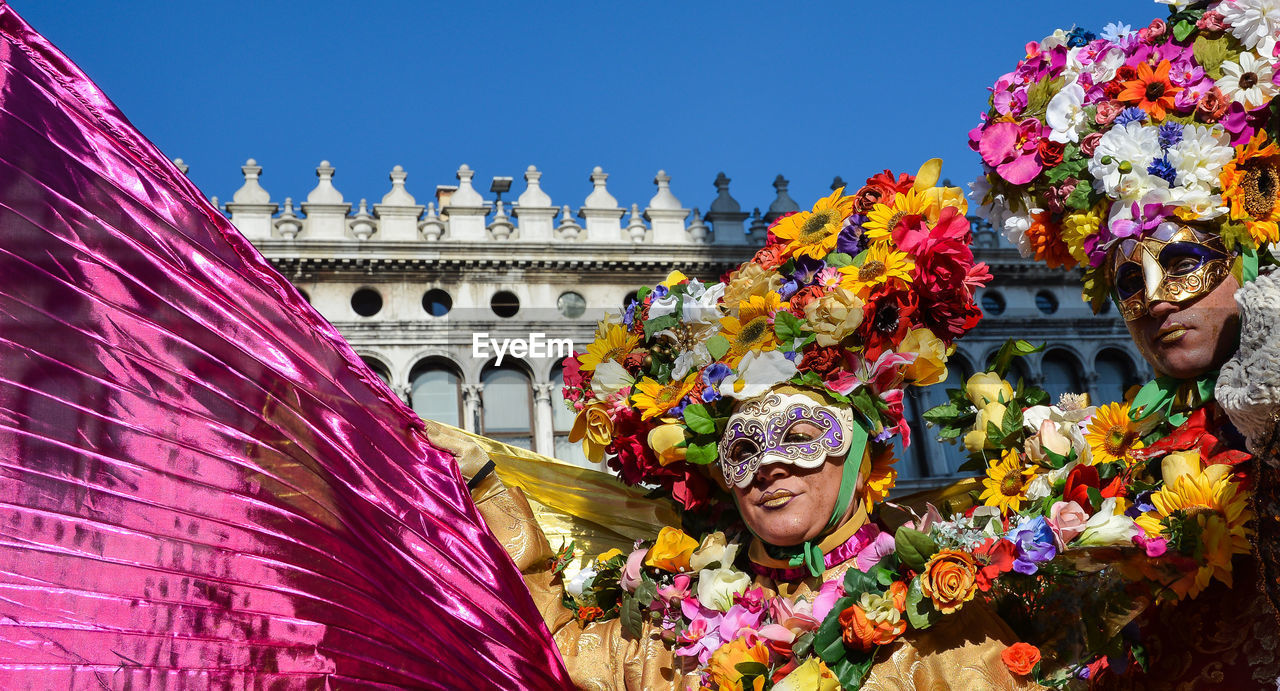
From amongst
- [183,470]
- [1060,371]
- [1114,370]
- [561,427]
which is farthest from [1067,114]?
[1114,370]

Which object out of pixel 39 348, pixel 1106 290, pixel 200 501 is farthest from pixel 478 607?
pixel 1106 290

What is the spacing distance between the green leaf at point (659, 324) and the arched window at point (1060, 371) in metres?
14.2

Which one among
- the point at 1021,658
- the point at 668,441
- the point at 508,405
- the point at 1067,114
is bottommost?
the point at 1021,658

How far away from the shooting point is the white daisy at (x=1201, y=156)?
3.88 metres

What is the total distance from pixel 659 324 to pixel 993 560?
1535 millimetres

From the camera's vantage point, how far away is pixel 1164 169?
395 centimetres

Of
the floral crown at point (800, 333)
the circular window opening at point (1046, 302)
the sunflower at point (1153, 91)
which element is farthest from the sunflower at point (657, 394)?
the circular window opening at point (1046, 302)

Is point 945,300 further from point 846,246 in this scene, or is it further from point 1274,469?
point 1274,469

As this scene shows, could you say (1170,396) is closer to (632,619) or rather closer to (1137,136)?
(1137,136)

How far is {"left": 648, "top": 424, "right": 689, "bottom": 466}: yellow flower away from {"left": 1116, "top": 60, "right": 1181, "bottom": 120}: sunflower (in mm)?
1826

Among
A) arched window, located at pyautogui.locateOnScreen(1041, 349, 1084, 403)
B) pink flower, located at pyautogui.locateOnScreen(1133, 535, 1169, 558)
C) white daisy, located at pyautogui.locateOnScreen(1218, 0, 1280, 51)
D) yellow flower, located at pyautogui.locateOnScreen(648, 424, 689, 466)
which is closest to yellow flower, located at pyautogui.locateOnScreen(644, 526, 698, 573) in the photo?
yellow flower, located at pyautogui.locateOnScreen(648, 424, 689, 466)

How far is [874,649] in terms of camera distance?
4.02 metres

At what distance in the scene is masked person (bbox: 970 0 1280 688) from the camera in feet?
12.6

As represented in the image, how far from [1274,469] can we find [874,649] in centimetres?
149
